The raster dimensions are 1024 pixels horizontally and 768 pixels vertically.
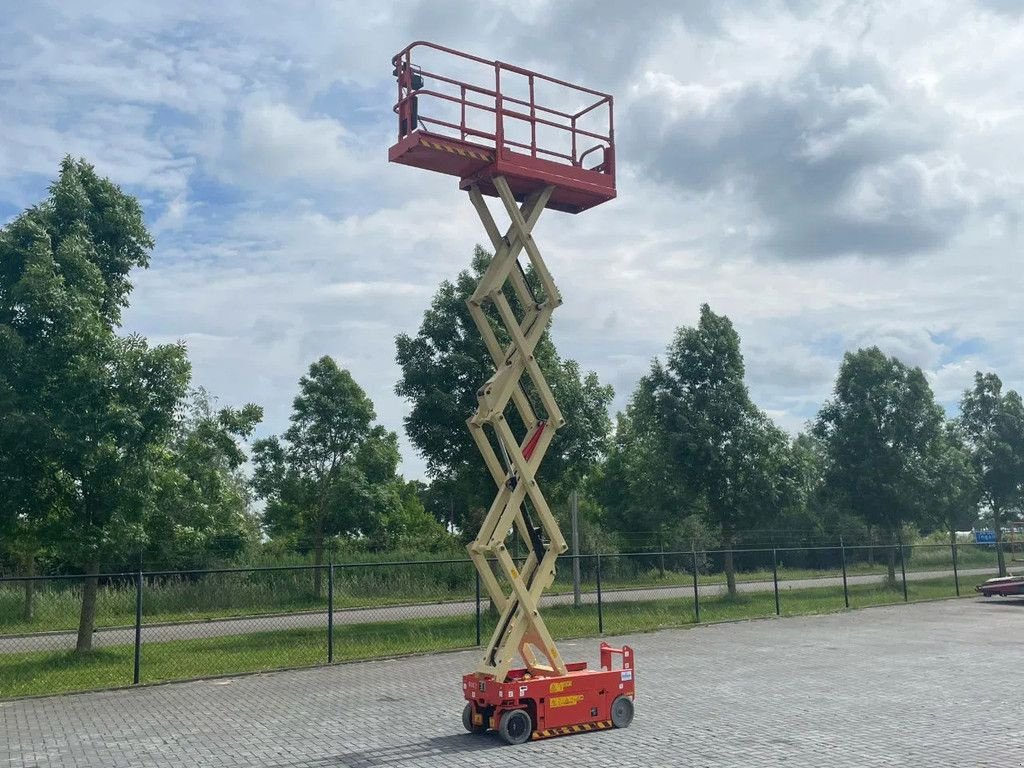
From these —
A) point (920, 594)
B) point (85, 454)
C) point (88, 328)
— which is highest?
point (88, 328)

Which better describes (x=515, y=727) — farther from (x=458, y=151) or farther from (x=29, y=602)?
(x=29, y=602)

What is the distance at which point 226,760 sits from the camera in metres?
9.16

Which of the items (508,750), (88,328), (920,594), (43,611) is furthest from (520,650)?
(920,594)

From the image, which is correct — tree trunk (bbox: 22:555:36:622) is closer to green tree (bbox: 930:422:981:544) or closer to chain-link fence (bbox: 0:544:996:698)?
chain-link fence (bbox: 0:544:996:698)

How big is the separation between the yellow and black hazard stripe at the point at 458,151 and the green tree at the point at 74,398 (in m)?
8.53

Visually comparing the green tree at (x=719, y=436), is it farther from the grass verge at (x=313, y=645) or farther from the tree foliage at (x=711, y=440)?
the grass verge at (x=313, y=645)

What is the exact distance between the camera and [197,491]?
17578 millimetres

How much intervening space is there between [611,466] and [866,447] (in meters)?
20.5

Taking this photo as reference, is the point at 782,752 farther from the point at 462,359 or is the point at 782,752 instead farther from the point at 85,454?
the point at 462,359

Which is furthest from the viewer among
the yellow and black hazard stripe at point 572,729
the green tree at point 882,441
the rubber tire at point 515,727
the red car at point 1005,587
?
the green tree at point 882,441

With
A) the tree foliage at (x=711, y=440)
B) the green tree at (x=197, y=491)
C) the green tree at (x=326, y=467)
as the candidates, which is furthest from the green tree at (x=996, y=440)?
the green tree at (x=197, y=491)

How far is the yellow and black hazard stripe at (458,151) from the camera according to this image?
988 centimetres

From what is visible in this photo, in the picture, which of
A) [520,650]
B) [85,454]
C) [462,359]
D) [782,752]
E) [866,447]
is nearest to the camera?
[782,752]

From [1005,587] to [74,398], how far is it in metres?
26.5
